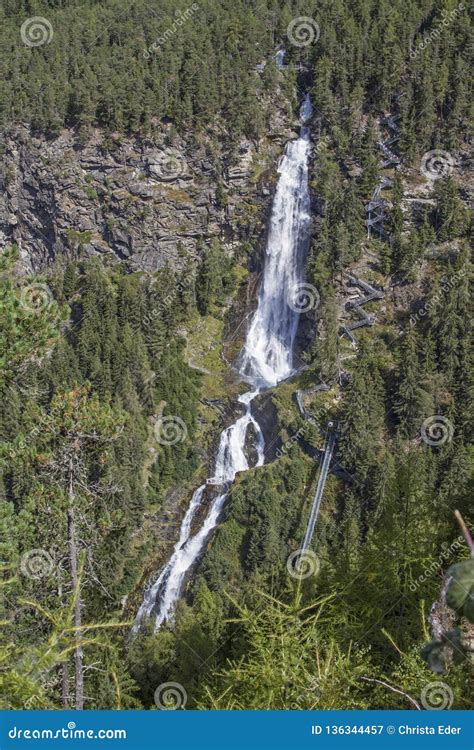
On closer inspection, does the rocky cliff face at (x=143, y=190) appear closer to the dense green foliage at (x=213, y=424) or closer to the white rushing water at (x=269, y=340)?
the dense green foliage at (x=213, y=424)

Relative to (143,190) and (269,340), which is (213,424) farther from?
(143,190)

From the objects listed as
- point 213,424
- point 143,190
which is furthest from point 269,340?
point 143,190

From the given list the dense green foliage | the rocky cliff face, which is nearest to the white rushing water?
the dense green foliage

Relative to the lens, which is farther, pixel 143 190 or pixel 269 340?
pixel 143 190

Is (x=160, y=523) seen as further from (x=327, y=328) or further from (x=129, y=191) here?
(x=129, y=191)

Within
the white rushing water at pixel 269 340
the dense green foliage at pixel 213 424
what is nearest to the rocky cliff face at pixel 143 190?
the dense green foliage at pixel 213 424

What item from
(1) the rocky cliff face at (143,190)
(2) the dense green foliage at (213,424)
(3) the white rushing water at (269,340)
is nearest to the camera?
(2) the dense green foliage at (213,424)

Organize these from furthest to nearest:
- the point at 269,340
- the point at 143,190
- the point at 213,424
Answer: the point at 143,190
the point at 269,340
the point at 213,424

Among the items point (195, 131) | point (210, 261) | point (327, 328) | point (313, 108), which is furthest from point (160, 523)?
point (313, 108)
